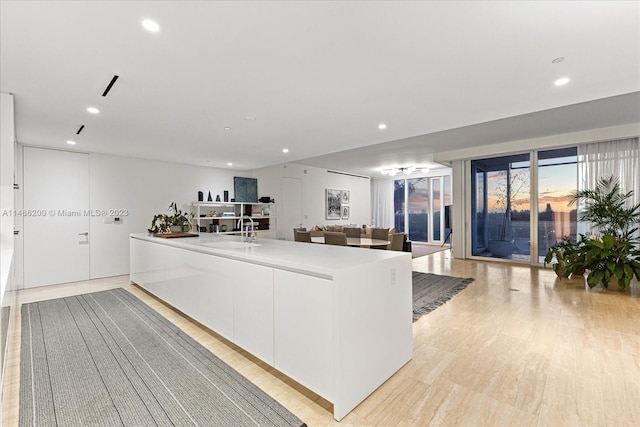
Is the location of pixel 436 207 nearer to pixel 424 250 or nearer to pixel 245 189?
pixel 424 250

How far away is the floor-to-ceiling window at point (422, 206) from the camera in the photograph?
1041 cm

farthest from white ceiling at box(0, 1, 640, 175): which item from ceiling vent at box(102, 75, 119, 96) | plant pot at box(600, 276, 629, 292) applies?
plant pot at box(600, 276, 629, 292)

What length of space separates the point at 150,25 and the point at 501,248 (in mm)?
7700

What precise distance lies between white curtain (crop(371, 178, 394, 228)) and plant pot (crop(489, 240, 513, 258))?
4.78 m

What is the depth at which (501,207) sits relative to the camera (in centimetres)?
680

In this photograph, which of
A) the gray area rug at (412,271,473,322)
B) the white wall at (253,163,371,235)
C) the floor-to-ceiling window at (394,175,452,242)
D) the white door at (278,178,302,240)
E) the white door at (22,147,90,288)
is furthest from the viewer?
the floor-to-ceiling window at (394,175,452,242)

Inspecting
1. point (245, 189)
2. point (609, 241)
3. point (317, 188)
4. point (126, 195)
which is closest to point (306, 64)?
point (609, 241)

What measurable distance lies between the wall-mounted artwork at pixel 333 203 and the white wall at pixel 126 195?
4.62 m

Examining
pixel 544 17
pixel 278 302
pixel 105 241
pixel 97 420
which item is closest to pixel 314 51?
pixel 544 17

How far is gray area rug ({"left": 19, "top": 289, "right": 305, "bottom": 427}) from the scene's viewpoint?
172 cm

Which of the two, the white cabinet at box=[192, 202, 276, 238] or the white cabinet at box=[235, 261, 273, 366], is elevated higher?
the white cabinet at box=[192, 202, 276, 238]

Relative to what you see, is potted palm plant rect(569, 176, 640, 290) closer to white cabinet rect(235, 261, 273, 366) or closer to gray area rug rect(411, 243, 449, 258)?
gray area rug rect(411, 243, 449, 258)

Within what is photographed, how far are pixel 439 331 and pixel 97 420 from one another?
2.81m

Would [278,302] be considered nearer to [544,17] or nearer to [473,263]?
[544,17]
